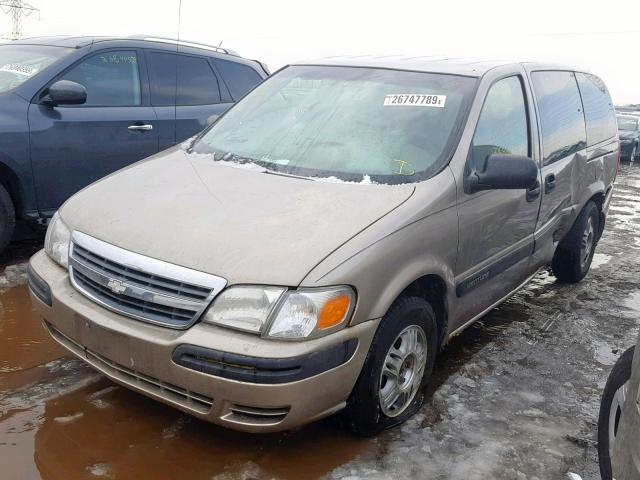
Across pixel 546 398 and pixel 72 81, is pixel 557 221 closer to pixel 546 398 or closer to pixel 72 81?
pixel 546 398

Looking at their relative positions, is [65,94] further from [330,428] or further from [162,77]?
[330,428]

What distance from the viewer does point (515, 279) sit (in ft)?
13.7

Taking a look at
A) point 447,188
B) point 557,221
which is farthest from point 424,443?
point 557,221

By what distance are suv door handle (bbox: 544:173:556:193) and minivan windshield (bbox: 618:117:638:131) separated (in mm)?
15799

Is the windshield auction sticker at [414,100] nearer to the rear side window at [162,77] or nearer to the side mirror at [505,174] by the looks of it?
the side mirror at [505,174]

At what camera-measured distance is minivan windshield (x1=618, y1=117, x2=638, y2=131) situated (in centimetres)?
1834

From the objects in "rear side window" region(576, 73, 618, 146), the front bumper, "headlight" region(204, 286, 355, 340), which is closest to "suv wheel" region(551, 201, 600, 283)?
"rear side window" region(576, 73, 618, 146)

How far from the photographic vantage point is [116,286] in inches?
107

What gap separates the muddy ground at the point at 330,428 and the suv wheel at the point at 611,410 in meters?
0.28

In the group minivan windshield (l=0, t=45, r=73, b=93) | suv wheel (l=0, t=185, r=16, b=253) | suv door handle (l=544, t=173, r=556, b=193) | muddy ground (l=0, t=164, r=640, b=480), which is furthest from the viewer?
minivan windshield (l=0, t=45, r=73, b=93)

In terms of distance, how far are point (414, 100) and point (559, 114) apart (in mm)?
1545

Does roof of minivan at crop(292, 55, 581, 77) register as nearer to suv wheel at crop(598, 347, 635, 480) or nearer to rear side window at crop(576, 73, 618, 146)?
rear side window at crop(576, 73, 618, 146)

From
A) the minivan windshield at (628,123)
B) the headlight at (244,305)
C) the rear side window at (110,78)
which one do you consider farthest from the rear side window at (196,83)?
the minivan windshield at (628,123)

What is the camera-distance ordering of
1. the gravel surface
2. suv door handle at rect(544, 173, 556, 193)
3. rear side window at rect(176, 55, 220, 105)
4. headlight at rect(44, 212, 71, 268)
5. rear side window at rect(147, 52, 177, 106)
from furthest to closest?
1. rear side window at rect(176, 55, 220, 105)
2. rear side window at rect(147, 52, 177, 106)
3. suv door handle at rect(544, 173, 556, 193)
4. headlight at rect(44, 212, 71, 268)
5. the gravel surface
